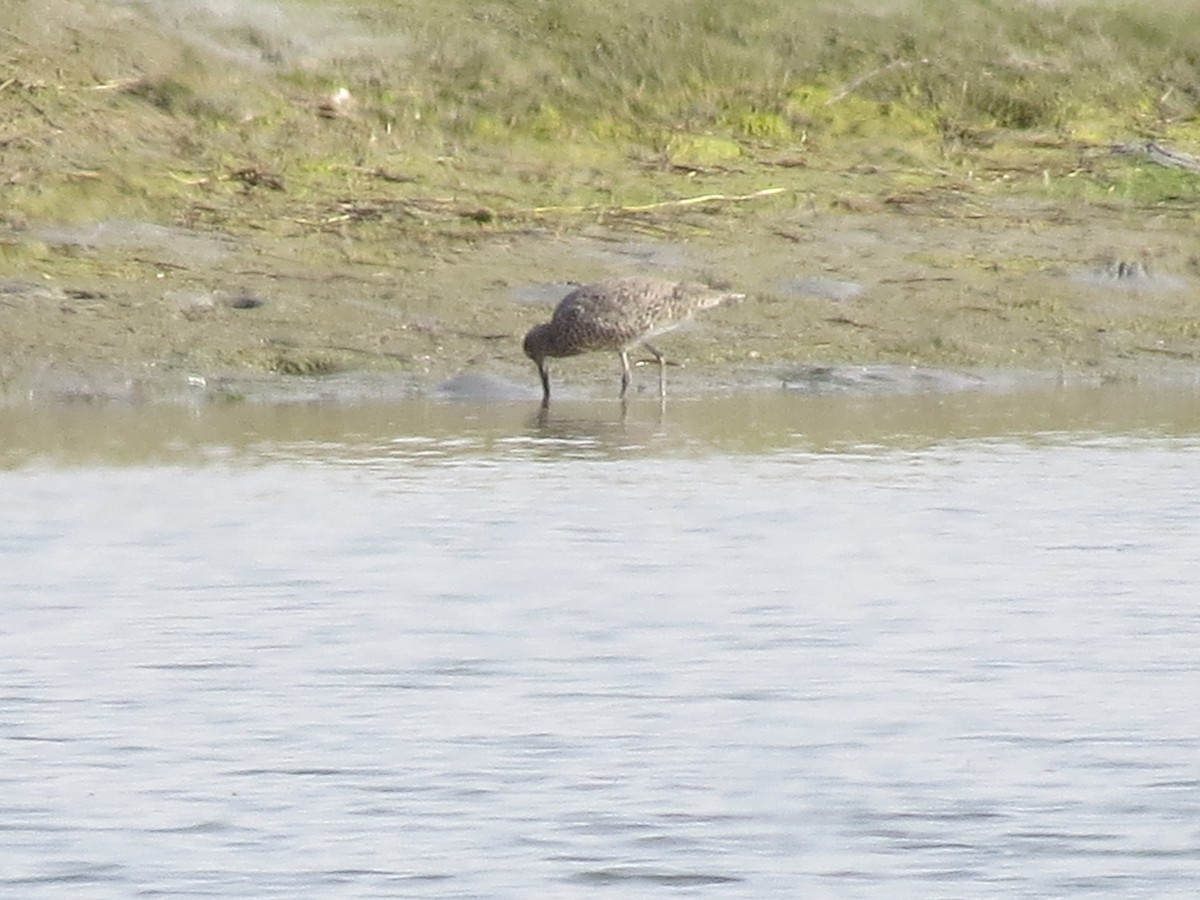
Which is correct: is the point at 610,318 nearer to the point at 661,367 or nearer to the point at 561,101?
the point at 661,367

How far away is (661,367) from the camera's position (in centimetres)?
1189

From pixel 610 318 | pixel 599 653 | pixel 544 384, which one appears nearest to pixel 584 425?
pixel 610 318

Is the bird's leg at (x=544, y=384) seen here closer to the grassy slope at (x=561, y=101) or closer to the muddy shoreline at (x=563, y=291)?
the muddy shoreline at (x=563, y=291)

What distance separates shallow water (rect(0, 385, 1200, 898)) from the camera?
551 centimetres

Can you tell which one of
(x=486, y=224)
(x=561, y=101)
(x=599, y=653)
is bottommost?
(x=599, y=653)

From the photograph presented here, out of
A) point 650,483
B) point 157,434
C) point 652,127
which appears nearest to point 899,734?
point 650,483

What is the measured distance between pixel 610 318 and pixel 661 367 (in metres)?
0.49

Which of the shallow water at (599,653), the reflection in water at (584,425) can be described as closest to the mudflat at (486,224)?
the reflection in water at (584,425)

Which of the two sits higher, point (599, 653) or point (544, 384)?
point (544, 384)

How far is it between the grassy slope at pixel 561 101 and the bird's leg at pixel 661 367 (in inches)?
51.5

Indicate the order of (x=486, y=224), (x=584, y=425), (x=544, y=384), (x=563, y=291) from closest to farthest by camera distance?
1. (x=584, y=425)
2. (x=544, y=384)
3. (x=563, y=291)
4. (x=486, y=224)

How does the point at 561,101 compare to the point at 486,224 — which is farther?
the point at 561,101

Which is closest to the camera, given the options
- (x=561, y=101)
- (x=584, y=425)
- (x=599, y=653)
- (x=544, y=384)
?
(x=599, y=653)

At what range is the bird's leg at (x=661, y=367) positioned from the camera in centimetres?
1179
